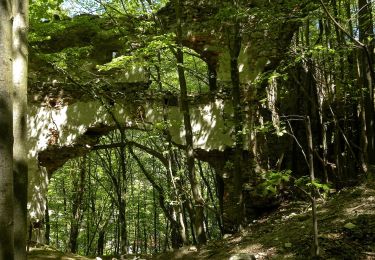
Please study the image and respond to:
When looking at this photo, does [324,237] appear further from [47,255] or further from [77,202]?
[77,202]

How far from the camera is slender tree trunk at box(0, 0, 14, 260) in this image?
2379 millimetres

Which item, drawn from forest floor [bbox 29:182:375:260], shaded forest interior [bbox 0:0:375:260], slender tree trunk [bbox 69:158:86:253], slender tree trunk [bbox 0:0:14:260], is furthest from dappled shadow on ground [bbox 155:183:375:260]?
slender tree trunk [bbox 69:158:86:253]

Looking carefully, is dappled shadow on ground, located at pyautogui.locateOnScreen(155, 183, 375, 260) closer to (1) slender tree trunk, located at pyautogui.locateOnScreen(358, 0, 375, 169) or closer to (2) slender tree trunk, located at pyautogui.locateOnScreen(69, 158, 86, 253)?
(1) slender tree trunk, located at pyautogui.locateOnScreen(358, 0, 375, 169)

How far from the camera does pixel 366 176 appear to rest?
264 inches

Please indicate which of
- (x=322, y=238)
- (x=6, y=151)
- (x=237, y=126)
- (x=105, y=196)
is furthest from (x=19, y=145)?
(x=105, y=196)

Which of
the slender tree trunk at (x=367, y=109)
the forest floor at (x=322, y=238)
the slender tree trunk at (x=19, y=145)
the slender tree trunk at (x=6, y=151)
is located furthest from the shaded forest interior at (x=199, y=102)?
the slender tree trunk at (x=6, y=151)

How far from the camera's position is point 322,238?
14.4 ft

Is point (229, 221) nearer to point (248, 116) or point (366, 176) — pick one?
point (248, 116)

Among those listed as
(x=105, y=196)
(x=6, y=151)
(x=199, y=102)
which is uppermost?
(x=199, y=102)

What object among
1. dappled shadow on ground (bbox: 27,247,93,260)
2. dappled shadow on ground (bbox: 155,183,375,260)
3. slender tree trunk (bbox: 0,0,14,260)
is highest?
slender tree trunk (bbox: 0,0,14,260)

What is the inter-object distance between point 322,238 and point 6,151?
11.5 ft

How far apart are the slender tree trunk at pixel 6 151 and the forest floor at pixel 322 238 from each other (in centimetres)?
259

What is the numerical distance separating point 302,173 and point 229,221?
7.00 feet

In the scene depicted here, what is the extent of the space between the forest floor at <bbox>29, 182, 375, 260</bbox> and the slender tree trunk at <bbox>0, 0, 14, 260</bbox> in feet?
8.49
